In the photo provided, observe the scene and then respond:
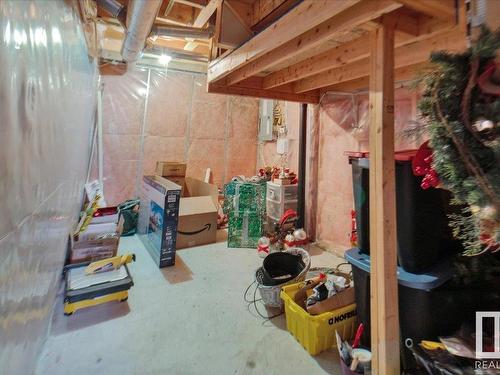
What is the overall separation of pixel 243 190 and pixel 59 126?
2.24 metres

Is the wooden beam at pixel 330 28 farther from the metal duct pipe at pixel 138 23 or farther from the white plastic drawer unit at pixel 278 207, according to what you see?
the white plastic drawer unit at pixel 278 207

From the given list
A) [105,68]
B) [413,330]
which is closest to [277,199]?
[413,330]

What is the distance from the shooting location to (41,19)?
3.52 ft

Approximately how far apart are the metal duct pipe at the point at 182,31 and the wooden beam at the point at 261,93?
50 cm

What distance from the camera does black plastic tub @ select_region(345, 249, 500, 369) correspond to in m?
1.28

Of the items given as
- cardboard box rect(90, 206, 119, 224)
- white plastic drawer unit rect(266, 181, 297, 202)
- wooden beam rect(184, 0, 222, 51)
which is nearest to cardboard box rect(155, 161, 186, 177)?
cardboard box rect(90, 206, 119, 224)

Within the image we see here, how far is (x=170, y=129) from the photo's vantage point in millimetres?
4660

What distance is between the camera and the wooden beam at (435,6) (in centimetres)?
116

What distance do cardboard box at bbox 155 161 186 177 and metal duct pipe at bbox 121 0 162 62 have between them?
5.30 feet

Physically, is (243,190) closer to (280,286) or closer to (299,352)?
(280,286)

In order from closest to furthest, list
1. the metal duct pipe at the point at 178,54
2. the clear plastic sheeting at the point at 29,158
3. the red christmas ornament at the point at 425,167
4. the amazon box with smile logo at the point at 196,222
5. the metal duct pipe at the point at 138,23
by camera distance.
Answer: the clear plastic sheeting at the point at 29,158 < the red christmas ornament at the point at 425,167 < the metal duct pipe at the point at 138,23 < the amazon box with smile logo at the point at 196,222 < the metal duct pipe at the point at 178,54

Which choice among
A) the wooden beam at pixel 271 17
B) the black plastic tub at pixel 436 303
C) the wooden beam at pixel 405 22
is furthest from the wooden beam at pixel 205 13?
the black plastic tub at pixel 436 303

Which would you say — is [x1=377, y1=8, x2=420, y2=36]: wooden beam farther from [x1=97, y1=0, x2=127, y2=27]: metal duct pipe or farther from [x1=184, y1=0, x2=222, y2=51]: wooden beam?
[x1=97, y1=0, x2=127, y2=27]: metal duct pipe

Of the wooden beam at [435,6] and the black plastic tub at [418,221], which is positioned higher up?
the wooden beam at [435,6]
